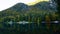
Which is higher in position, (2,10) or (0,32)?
(2,10)

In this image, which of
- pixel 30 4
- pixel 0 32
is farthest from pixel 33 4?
pixel 0 32

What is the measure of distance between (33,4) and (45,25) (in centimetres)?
55

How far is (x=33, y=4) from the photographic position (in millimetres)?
3877

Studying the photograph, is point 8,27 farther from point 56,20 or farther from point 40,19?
point 56,20

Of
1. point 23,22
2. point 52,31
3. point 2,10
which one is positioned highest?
point 2,10

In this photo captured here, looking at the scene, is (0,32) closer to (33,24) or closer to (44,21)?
(33,24)

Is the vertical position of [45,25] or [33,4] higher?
[33,4]

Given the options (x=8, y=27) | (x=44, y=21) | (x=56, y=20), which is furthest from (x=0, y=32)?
(x=56, y=20)

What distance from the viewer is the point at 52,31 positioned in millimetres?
3850

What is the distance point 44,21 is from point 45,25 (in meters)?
0.10

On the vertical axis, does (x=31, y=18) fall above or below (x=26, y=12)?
below

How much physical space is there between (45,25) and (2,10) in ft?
3.45

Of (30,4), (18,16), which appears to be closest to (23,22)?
(18,16)

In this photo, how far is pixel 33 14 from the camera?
384 cm
